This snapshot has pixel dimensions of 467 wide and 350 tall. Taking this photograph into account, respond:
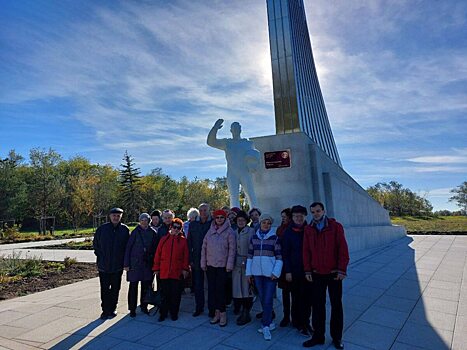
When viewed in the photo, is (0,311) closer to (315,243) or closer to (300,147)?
(315,243)

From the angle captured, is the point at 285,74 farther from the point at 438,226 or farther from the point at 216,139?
the point at 438,226

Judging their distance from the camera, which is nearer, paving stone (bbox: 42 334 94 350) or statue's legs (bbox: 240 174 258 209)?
paving stone (bbox: 42 334 94 350)

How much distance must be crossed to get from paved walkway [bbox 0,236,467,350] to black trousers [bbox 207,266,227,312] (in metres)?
0.29

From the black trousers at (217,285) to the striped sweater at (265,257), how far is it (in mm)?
523

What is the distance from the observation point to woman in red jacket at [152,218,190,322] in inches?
168

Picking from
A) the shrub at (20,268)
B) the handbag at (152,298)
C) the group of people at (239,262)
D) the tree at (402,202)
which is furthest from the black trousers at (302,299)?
the tree at (402,202)

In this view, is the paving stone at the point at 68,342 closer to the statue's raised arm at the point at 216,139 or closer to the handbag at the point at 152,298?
the handbag at the point at 152,298

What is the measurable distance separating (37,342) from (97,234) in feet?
5.02

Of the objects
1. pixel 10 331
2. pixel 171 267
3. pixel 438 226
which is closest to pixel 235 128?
pixel 171 267

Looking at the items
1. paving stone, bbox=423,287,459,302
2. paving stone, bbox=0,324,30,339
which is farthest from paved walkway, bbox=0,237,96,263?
paving stone, bbox=423,287,459,302

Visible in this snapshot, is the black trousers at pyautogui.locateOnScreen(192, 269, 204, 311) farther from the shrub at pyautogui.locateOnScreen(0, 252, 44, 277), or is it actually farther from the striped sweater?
the shrub at pyautogui.locateOnScreen(0, 252, 44, 277)

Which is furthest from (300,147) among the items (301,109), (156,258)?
(156,258)

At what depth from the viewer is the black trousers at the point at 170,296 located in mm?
4316

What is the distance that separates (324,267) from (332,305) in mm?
464
